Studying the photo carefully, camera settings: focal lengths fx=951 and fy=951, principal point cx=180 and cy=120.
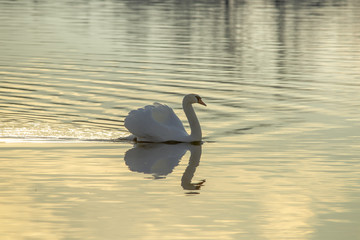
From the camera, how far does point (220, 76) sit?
1134 inches

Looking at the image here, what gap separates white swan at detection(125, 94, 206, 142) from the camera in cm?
1819

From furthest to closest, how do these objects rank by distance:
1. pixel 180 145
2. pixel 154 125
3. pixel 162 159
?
pixel 180 145, pixel 154 125, pixel 162 159

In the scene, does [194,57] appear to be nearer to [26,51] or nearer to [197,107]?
[26,51]

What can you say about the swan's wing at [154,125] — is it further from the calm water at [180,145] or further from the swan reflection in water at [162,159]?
the calm water at [180,145]

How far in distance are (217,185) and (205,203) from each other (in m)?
1.22

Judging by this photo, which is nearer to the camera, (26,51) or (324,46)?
(26,51)

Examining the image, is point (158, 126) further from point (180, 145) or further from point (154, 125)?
point (180, 145)

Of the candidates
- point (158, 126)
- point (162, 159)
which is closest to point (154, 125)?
point (158, 126)

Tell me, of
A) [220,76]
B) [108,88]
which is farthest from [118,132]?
[220,76]

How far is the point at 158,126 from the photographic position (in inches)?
717

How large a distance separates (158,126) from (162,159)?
5.18 ft

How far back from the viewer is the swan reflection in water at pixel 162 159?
1521cm

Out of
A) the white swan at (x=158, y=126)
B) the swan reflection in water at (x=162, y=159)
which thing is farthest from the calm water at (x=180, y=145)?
the white swan at (x=158, y=126)

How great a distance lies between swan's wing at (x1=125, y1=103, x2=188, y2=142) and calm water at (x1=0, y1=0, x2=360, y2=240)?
0.96 feet
